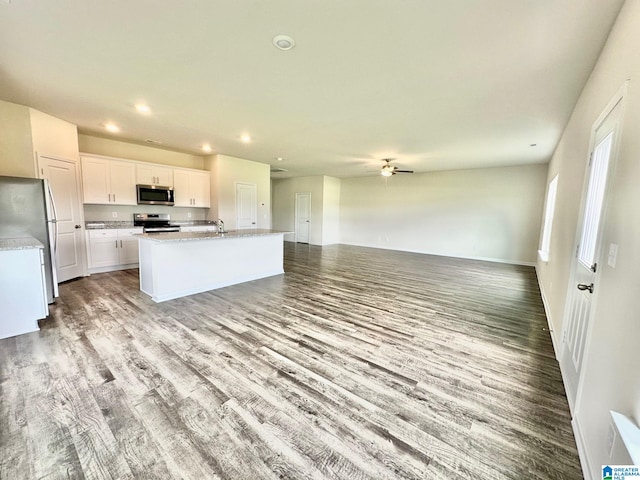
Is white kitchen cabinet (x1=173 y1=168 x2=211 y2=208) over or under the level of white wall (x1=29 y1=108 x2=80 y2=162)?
under

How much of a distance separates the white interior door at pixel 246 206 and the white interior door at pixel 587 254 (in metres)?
6.56

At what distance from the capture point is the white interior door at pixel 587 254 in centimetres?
168

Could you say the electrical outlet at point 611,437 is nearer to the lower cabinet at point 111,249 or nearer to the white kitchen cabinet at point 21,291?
the white kitchen cabinet at point 21,291

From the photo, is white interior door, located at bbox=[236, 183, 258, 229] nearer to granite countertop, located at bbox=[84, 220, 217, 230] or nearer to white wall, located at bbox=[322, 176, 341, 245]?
granite countertop, located at bbox=[84, 220, 217, 230]

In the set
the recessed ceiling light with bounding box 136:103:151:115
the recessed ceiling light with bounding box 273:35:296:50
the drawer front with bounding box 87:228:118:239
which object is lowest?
the drawer front with bounding box 87:228:118:239

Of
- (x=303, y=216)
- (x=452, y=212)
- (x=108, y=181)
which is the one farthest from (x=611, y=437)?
(x=303, y=216)

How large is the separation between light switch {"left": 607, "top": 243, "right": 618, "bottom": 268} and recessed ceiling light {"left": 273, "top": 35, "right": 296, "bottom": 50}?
2.49 m

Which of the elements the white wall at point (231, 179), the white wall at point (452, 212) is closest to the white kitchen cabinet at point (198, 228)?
the white wall at point (231, 179)

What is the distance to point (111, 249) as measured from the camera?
521 centimetres

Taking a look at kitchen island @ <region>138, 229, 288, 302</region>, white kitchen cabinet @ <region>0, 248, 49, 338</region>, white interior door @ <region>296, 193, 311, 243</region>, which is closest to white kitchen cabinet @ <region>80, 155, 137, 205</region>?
kitchen island @ <region>138, 229, 288, 302</region>

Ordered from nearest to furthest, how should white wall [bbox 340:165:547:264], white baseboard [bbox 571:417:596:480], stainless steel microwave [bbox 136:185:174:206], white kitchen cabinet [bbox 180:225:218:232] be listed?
white baseboard [bbox 571:417:596:480], stainless steel microwave [bbox 136:185:174:206], white kitchen cabinet [bbox 180:225:218:232], white wall [bbox 340:165:547:264]

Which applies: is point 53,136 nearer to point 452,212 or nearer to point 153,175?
point 153,175

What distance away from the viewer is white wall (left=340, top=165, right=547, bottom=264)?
6.83 m

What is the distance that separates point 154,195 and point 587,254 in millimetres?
6893
